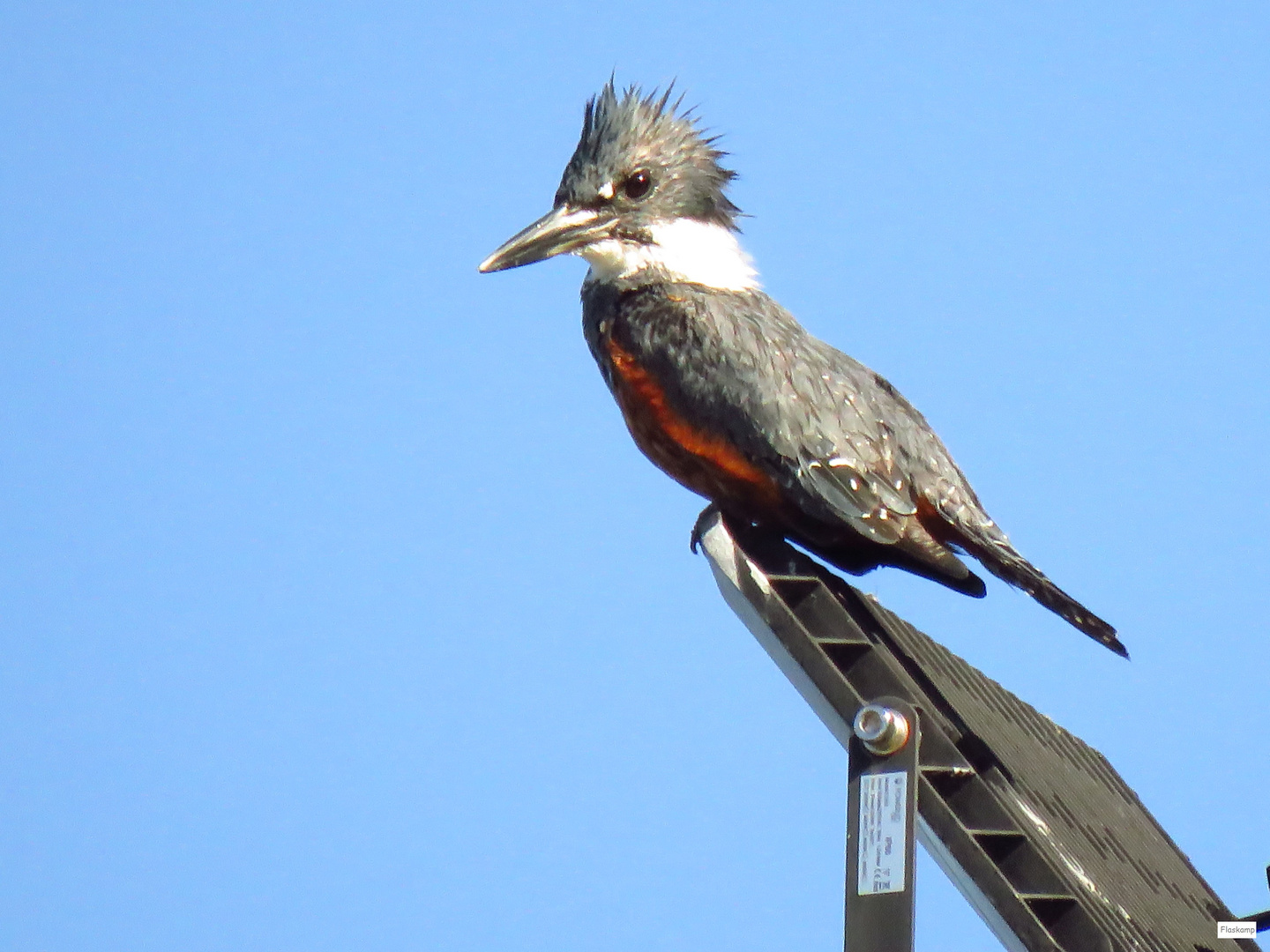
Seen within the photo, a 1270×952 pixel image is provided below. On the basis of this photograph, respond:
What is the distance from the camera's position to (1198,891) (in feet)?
16.3

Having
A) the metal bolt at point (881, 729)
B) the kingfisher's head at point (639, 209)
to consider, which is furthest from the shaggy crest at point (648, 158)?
the metal bolt at point (881, 729)

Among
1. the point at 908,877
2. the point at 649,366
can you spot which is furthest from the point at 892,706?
the point at 649,366

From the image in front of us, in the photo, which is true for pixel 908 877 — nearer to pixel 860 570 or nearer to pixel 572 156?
pixel 860 570

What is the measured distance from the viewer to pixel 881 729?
10.5ft

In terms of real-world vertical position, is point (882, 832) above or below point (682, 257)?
below

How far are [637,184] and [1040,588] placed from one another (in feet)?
6.64

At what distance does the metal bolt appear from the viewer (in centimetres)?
320

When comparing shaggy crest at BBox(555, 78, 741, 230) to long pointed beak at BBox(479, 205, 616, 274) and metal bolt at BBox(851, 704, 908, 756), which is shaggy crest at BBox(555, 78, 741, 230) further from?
metal bolt at BBox(851, 704, 908, 756)

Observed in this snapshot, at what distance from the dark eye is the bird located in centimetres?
12

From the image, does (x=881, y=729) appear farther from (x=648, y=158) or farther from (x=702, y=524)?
(x=648, y=158)
